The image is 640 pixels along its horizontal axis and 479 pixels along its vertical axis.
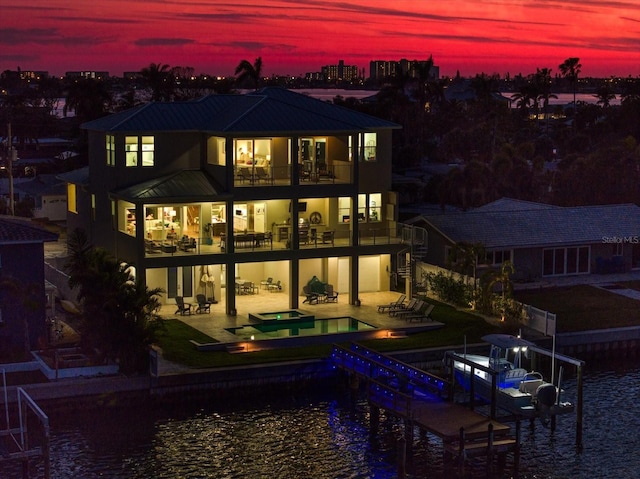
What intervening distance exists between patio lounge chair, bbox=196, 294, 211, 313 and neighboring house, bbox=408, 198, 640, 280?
45.3ft

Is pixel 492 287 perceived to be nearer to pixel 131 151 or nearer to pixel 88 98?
pixel 131 151

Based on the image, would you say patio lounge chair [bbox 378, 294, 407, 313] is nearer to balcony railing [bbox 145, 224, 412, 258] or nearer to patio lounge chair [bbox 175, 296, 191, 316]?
balcony railing [bbox 145, 224, 412, 258]

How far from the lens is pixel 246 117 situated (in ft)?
171

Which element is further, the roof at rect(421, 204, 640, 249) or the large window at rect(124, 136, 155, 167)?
the roof at rect(421, 204, 640, 249)

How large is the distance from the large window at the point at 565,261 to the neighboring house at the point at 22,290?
27.9 m

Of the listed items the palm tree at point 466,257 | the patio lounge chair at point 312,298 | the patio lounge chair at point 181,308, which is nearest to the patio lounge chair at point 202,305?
the patio lounge chair at point 181,308

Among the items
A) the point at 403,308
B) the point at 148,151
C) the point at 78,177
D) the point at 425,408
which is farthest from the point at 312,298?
the point at 78,177

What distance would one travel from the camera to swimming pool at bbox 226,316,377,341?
46125mm

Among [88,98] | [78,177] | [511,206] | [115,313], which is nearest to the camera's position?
[115,313]

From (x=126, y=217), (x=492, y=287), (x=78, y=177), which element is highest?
(x=78, y=177)

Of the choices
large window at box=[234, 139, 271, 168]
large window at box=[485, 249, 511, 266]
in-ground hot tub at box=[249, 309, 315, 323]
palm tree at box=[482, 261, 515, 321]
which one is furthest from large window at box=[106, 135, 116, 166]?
large window at box=[485, 249, 511, 266]

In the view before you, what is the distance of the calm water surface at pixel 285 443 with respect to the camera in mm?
34594

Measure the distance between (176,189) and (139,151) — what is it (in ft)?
11.5

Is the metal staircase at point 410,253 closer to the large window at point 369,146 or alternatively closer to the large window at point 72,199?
the large window at point 369,146
